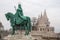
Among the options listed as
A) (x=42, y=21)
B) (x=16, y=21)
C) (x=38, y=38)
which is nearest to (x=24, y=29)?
(x=16, y=21)

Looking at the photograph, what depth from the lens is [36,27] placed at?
67.9m

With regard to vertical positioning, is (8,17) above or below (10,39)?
above

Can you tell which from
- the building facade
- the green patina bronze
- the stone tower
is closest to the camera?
the green patina bronze

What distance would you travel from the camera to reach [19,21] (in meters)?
33.0

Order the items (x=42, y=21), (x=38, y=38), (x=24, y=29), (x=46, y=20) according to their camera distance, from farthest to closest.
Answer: (x=46, y=20) < (x=42, y=21) < (x=38, y=38) < (x=24, y=29)

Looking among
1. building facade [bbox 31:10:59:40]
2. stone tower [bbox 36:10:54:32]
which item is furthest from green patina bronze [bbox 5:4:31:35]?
stone tower [bbox 36:10:54:32]

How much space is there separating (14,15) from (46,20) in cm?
3547

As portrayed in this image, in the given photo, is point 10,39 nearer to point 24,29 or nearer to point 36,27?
point 24,29

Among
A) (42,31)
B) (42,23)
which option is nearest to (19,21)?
(42,31)

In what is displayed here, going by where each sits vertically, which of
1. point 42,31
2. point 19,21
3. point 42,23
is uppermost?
point 19,21

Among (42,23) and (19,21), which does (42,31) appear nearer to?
(42,23)

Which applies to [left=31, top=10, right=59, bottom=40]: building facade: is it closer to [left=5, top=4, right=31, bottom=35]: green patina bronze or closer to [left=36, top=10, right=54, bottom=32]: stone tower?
[left=36, top=10, right=54, bottom=32]: stone tower

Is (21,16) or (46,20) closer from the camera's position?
(21,16)

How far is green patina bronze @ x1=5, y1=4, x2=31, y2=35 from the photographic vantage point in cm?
3259
